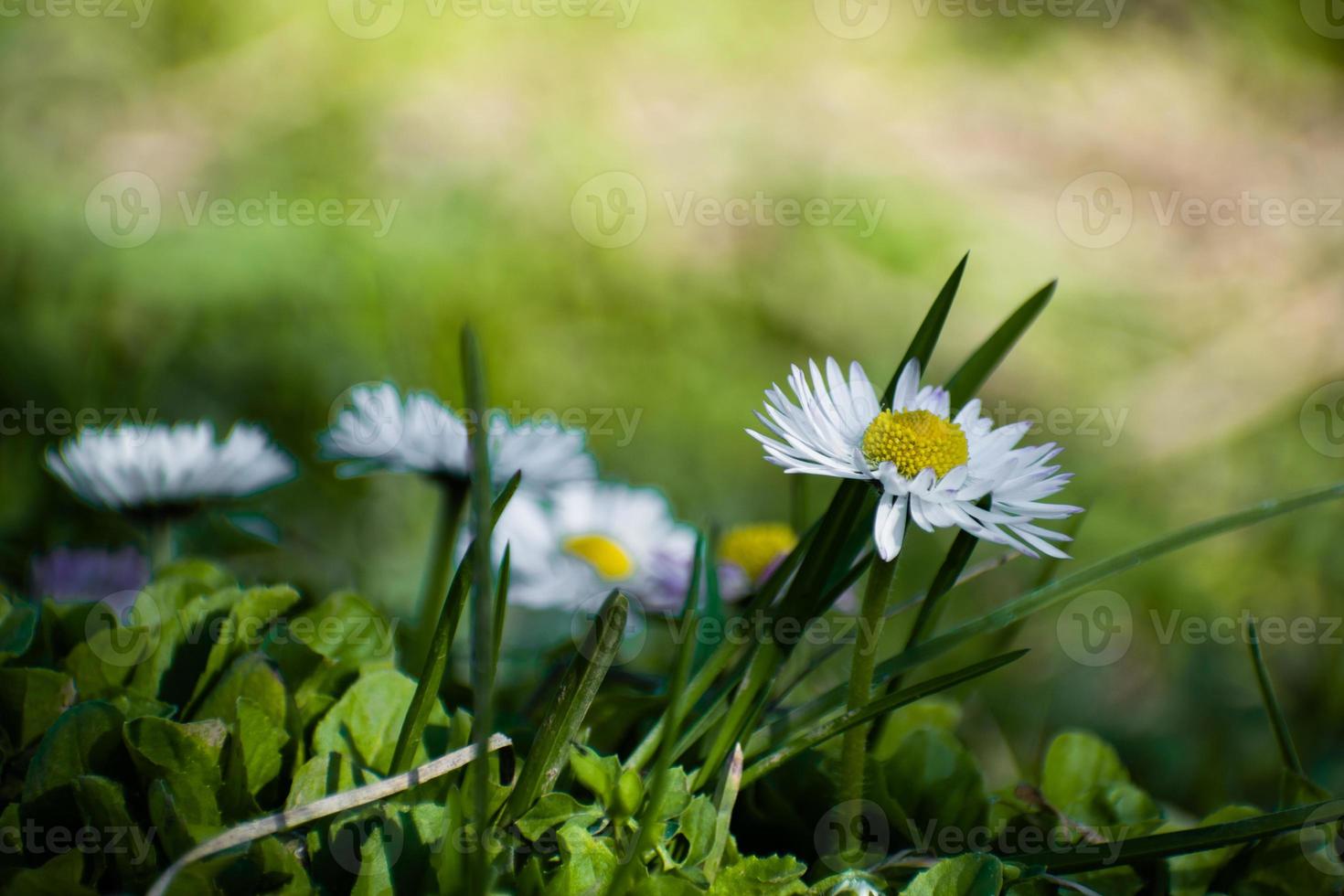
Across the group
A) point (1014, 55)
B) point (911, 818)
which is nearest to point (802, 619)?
point (911, 818)

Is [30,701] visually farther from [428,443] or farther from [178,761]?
[428,443]

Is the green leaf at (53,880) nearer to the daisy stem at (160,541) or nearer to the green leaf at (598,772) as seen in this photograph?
the green leaf at (598,772)

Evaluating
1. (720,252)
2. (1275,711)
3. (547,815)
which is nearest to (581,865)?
(547,815)

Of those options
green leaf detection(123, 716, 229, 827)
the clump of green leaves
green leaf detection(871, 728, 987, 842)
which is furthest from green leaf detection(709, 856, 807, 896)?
green leaf detection(123, 716, 229, 827)

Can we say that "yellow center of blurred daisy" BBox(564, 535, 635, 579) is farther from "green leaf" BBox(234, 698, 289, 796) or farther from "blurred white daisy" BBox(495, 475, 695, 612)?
"green leaf" BBox(234, 698, 289, 796)

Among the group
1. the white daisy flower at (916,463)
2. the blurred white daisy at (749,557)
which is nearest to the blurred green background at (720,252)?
the blurred white daisy at (749,557)

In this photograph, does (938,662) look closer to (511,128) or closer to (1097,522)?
(1097,522)
